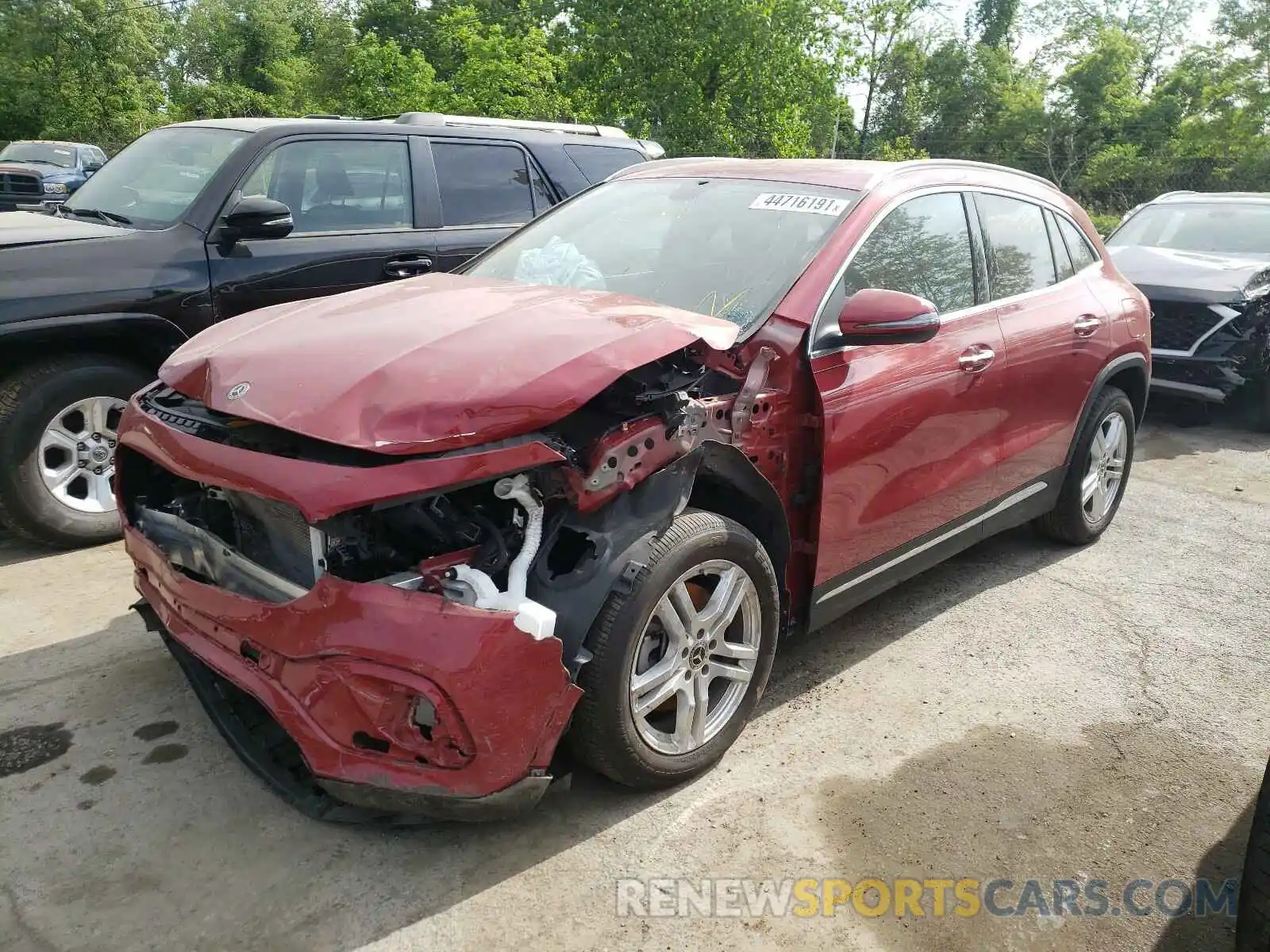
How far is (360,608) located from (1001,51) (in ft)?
208

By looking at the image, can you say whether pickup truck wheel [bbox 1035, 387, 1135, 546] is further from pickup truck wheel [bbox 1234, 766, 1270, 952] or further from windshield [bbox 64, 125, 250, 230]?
windshield [bbox 64, 125, 250, 230]

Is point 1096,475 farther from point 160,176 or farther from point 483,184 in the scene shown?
point 160,176

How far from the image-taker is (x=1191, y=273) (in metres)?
7.80

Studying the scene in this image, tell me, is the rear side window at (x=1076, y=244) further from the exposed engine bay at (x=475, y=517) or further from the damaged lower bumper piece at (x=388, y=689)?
the damaged lower bumper piece at (x=388, y=689)

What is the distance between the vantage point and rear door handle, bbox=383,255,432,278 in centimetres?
520

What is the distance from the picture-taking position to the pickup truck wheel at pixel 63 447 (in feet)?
14.1

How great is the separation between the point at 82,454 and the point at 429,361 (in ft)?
9.51

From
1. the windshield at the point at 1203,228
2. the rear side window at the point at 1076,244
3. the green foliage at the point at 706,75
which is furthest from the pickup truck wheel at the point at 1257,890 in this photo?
the green foliage at the point at 706,75

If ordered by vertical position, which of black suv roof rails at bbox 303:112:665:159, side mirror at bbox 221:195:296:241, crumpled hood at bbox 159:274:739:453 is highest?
black suv roof rails at bbox 303:112:665:159

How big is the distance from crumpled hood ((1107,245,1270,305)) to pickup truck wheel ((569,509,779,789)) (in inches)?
244

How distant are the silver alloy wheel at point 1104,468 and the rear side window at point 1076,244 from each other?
2.59ft

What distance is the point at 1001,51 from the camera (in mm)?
56062

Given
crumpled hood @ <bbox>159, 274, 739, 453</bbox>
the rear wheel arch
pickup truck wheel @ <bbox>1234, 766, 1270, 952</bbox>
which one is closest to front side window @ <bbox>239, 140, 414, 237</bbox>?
crumpled hood @ <bbox>159, 274, 739, 453</bbox>

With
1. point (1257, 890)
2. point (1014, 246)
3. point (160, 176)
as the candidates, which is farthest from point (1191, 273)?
point (160, 176)
